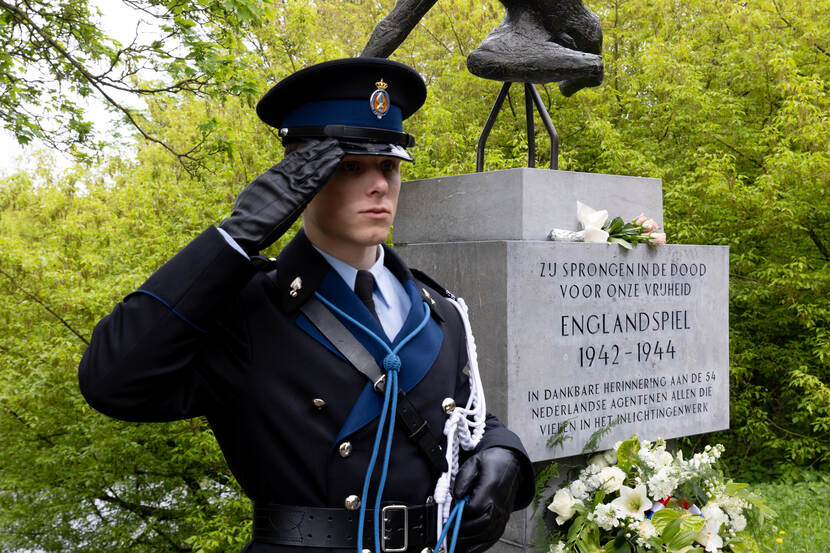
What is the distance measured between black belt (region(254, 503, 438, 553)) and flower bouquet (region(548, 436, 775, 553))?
1.76 m

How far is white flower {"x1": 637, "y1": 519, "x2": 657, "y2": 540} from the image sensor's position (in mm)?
3180

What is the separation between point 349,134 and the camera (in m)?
1.68

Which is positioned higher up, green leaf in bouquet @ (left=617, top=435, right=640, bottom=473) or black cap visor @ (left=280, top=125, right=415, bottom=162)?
black cap visor @ (left=280, top=125, right=415, bottom=162)

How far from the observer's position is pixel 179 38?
224 inches

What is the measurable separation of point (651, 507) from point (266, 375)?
2.20 m

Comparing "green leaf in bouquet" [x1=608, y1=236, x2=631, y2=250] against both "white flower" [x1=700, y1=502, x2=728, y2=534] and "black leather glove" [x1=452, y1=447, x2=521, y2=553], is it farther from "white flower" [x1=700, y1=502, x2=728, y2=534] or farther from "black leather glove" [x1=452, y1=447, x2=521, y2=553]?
"black leather glove" [x1=452, y1=447, x2=521, y2=553]

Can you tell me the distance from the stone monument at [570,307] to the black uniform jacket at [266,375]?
158 centimetres

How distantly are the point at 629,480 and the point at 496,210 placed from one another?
1.32m

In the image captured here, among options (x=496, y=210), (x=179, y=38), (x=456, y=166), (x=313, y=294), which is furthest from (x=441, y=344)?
(x=456, y=166)

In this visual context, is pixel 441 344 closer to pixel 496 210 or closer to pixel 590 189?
pixel 496 210


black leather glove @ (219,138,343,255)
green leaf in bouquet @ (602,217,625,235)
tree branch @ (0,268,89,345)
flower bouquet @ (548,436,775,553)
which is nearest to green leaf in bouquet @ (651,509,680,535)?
flower bouquet @ (548,436,775,553)

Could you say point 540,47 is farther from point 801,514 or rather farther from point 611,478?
point 801,514

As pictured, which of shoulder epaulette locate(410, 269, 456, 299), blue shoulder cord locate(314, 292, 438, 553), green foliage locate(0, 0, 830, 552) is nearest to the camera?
blue shoulder cord locate(314, 292, 438, 553)

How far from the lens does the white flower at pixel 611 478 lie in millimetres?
3359
